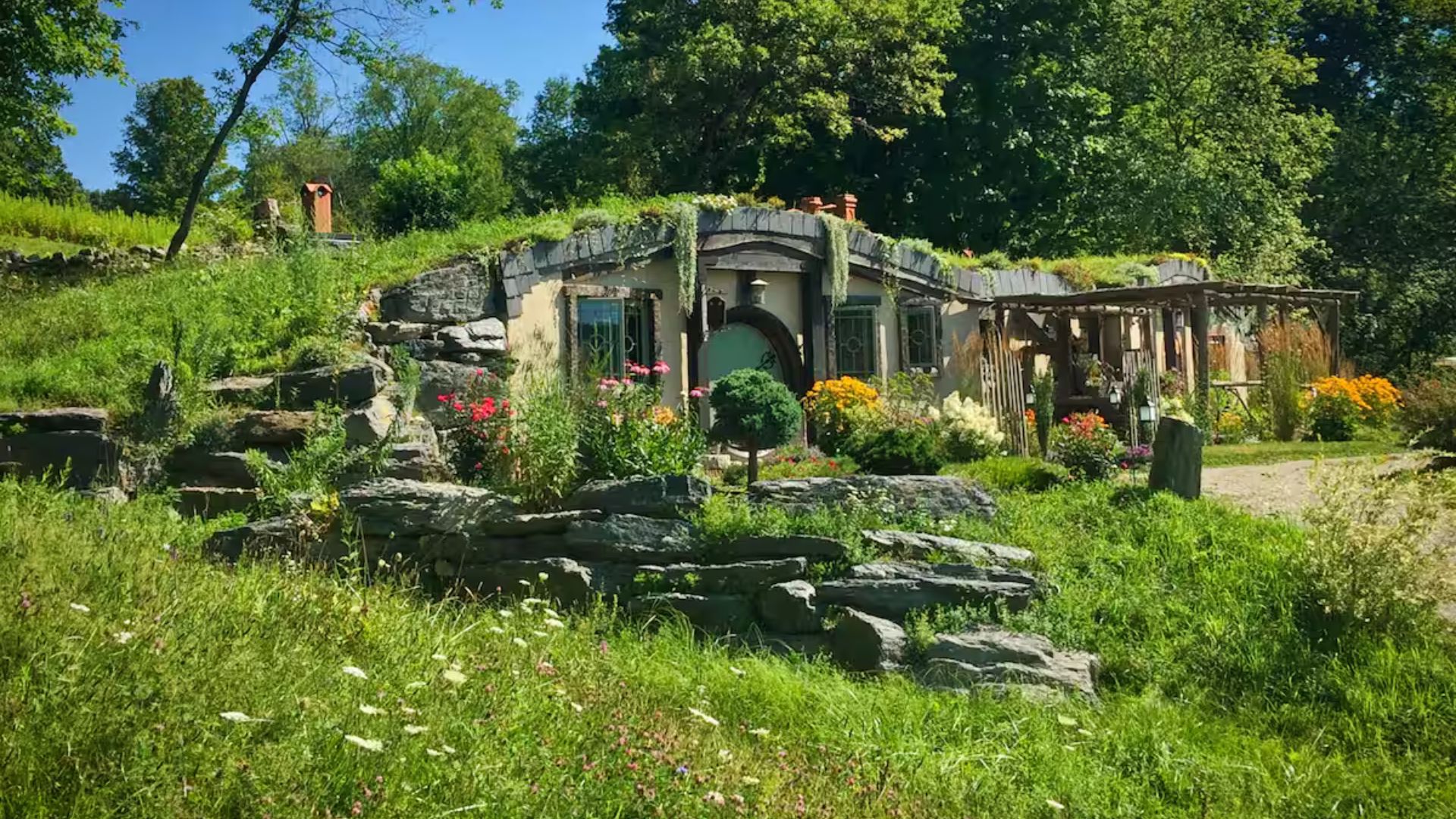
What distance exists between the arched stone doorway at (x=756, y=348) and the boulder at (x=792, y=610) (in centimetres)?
754

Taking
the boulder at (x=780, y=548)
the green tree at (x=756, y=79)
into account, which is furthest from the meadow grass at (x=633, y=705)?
the green tree at (x=756, y=79)

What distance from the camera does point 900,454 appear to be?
29.6ft

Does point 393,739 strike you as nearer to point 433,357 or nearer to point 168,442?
point 168,442

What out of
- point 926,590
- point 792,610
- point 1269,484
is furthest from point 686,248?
point 926,590

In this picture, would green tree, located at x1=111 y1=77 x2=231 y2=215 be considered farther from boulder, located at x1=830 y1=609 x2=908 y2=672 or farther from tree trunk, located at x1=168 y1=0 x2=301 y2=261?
boulder, located at x1=830 y1=609 x2=908 y2=672

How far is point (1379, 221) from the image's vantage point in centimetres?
2586

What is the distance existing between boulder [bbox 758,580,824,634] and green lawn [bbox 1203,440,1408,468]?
21.9ft

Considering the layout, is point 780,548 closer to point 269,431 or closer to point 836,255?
point 269,431

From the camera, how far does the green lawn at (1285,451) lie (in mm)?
11711

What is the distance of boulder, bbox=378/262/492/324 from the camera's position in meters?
10.8

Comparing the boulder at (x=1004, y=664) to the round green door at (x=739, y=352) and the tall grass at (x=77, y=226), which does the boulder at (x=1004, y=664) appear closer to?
the round green door at (x=739, y=352)

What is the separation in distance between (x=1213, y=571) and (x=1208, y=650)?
3.00ft

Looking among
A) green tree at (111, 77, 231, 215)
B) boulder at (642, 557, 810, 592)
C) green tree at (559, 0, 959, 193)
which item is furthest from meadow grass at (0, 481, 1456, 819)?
green tree at (111, 77, 231, 215)

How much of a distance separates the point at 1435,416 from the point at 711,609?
19.2ft
